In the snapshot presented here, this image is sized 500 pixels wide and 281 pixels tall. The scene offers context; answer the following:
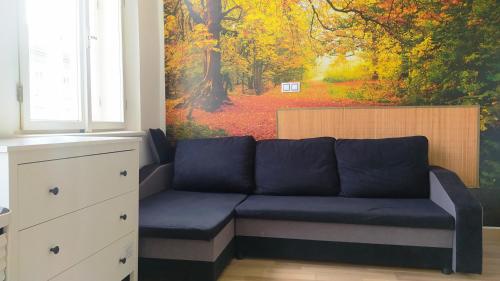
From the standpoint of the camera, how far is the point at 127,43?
3.13 meters

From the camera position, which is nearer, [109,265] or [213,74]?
[109,265]

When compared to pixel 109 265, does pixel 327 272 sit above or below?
below

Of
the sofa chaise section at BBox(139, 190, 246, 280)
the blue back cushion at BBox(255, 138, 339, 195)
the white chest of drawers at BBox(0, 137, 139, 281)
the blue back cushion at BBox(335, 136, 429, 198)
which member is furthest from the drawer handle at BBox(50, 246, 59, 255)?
the blue back cushion at BBox(335, 136, 429, 198)

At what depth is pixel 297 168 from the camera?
2.88 m

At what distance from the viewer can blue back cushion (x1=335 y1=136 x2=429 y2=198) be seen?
2.67 m

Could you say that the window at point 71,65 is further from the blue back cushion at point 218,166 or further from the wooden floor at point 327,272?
the wooden floor at point 327,272

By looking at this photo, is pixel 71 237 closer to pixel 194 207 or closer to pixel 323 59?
pixel 194 207

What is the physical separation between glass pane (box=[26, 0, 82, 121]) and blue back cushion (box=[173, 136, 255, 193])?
3.00 ft

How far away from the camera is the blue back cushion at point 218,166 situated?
2949 millimetres

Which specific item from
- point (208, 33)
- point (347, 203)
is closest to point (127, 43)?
point (208, 33)

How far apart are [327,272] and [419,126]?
147cm

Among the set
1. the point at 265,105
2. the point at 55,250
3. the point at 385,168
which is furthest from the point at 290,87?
A: the point at 55,250

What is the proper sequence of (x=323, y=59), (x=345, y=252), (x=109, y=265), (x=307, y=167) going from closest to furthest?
(x=109, y=265) → (x=345, y=252) → (x=307, y=167) → (x=323, y=59)

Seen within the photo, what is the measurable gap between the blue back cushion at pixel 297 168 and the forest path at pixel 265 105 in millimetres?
342
